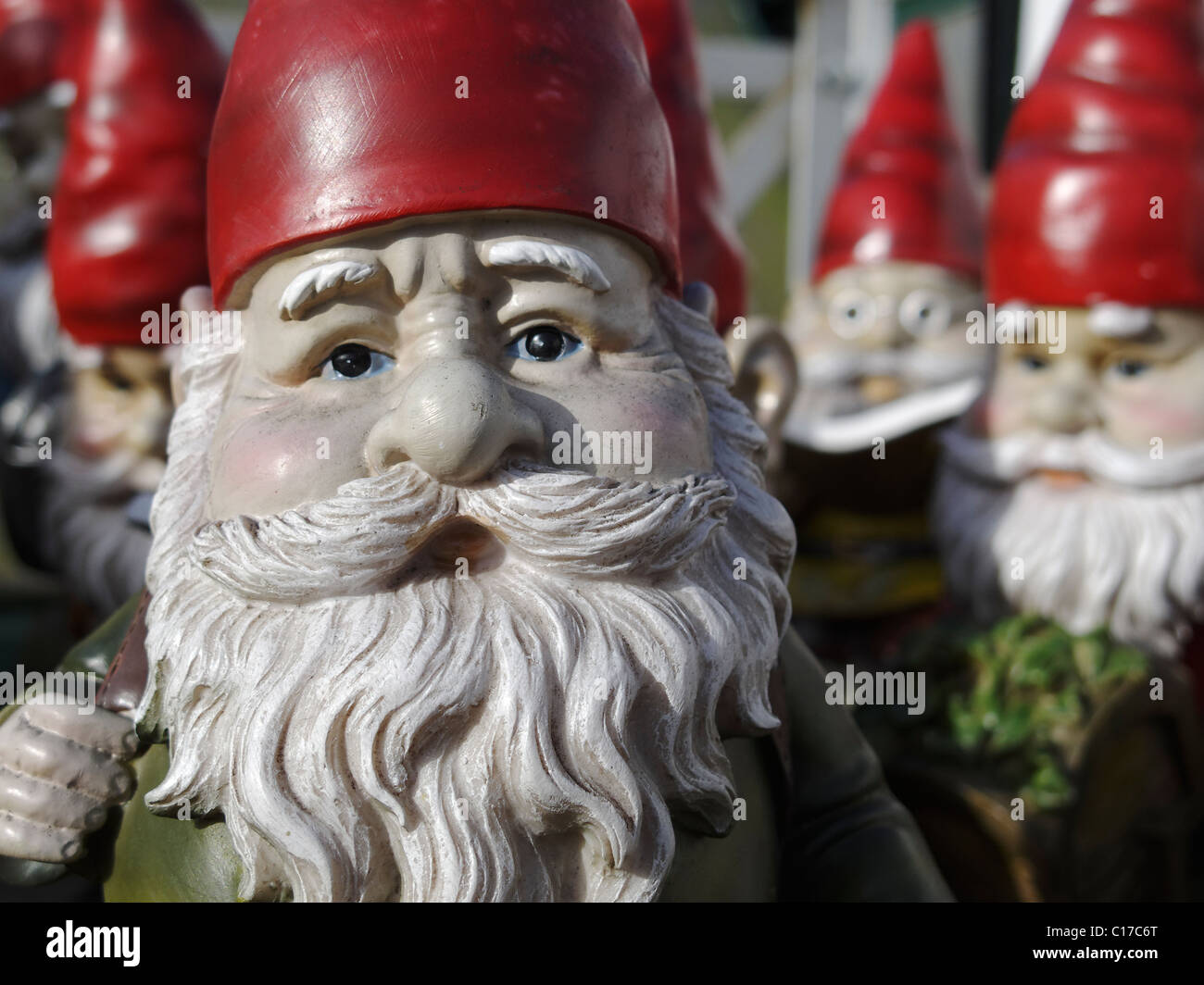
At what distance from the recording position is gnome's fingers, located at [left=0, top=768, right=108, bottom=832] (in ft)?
5.30

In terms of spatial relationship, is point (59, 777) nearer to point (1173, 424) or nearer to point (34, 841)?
point (34, 841)

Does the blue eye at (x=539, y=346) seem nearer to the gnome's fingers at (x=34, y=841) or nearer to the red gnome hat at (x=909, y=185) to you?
the gnome's fingers at (x=34, y=841)

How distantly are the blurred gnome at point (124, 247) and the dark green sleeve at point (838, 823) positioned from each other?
5.02 ft

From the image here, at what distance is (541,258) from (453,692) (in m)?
0.53

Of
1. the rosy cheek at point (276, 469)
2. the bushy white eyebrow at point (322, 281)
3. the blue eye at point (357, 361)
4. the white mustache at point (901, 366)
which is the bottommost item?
the rosy cheek at point (276, 469)

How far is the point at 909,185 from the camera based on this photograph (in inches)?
154

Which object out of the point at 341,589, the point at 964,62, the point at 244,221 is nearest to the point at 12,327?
the point at 244,221

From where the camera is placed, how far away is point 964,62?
6797 mm

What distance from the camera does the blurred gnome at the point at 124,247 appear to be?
2736mm

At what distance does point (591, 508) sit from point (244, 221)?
0.59m

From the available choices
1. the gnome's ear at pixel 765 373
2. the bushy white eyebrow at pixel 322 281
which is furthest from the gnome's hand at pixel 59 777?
the gnome's ear at pixel 765 373

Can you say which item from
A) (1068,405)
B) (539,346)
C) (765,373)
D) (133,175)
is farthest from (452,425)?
(1068,405)

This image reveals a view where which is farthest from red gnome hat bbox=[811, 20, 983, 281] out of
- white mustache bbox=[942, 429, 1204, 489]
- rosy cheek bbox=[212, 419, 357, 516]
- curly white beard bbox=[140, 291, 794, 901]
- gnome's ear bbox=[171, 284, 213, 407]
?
rosy cheek bbox=[212, 419, 357, 516]

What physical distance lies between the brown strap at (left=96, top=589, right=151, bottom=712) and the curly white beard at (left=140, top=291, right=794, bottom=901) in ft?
0.39
